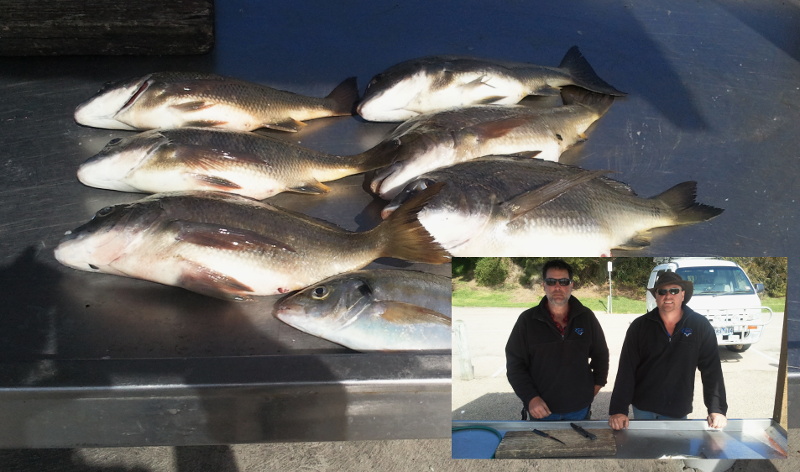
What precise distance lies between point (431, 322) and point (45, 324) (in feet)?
4.97

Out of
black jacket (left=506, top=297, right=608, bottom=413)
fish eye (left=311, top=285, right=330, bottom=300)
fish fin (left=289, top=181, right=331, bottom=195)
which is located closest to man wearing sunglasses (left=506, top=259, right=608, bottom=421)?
black jacket (left=506, top=297, right=608, bottom=413)

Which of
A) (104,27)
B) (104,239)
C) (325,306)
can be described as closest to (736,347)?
(325,306)

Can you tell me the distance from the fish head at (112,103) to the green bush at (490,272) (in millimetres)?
2081

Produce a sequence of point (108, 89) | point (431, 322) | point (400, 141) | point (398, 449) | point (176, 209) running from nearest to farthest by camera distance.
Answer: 1. point (431, 322)
2. point (176, 209)
3. point (400, 141)
4. point (108, 89)
5. point (398, 449)

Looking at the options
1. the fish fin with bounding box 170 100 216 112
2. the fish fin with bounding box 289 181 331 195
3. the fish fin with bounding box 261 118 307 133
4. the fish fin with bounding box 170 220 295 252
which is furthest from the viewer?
the fish fin with bounding box 261 118 307 133

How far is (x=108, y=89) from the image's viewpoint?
131 inches

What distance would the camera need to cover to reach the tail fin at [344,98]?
138 inches

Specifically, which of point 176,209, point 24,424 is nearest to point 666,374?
point 176,209

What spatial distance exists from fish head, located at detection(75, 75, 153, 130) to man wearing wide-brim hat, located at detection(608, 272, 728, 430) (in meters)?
2.64

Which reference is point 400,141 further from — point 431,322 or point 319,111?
point 431,322

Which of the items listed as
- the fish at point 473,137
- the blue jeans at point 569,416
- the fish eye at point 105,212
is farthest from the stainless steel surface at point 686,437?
the fish eye at point 105,212

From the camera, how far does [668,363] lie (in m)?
2.21

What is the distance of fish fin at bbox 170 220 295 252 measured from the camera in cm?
261

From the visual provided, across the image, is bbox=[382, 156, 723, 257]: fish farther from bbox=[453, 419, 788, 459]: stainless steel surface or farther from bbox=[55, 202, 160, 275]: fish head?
bbox=[55, 202, 160, 275]: fish head
